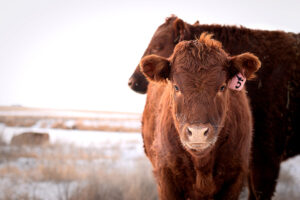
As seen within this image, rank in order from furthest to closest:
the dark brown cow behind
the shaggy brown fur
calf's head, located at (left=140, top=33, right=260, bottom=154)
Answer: the shaggy brown fur, the dark brown cow behind, calf's head, located at (left=140, top=33, right=260, bottom=154)

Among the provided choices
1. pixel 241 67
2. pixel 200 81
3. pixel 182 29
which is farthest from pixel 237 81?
pixel 182 29

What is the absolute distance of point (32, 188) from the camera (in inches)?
194

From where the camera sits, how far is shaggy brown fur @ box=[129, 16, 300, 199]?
418cm

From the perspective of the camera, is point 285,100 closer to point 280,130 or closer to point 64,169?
point 280,130

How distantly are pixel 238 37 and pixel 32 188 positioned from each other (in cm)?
428

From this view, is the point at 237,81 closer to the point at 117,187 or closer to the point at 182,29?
the point at 182,29

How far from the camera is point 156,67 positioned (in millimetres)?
2814

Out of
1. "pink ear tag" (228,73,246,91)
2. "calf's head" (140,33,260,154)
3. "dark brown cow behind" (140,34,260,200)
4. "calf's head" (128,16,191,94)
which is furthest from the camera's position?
A: "calf's head" (128,16,191,94)

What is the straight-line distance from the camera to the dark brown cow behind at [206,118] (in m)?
2.50

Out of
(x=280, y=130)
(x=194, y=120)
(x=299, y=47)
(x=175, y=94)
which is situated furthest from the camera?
(x=299, y=47)

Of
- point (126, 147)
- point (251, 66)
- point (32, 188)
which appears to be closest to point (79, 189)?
point (32, 188)

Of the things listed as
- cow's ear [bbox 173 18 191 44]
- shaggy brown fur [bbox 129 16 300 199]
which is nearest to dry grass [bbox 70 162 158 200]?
shaggy brown fur [bbox 129 16 300 199]

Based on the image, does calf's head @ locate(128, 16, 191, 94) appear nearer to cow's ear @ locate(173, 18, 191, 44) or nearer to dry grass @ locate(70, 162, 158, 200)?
cow's ear @ locate(173, 18, 191, 44)

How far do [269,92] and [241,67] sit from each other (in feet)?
6.27
